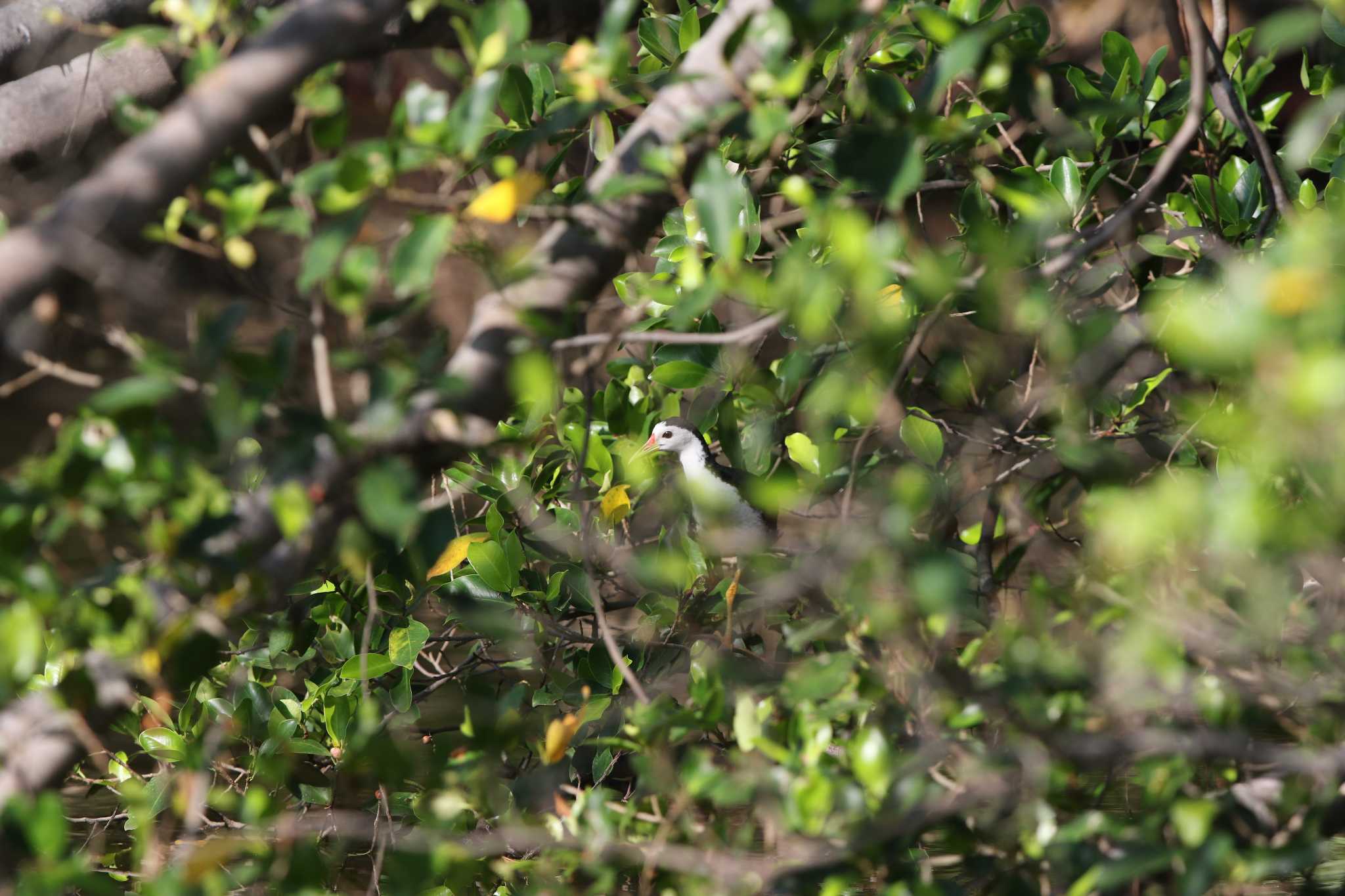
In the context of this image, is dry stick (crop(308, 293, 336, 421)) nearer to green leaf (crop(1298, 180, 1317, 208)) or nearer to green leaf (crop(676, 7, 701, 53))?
green leaf (crop(676, 7, 701, 53))

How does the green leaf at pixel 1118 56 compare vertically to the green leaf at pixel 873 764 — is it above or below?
above

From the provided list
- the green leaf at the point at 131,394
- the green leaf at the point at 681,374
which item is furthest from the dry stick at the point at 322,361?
the green leaf at the point at 681,374

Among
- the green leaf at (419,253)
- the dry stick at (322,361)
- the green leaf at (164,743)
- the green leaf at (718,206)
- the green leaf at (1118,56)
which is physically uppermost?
the green leaf at (419,253)

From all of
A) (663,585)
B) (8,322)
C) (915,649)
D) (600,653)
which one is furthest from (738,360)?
(8,322)

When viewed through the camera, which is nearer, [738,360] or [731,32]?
[731,32]

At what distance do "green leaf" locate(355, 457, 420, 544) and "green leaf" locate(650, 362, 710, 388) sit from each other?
0.94 metres

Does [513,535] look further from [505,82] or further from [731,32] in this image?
[731,32]

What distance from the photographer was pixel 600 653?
2.09 m

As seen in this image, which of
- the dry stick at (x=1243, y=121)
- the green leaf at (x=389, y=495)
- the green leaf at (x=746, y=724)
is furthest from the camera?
the dry stick at (x=1243, y=121)

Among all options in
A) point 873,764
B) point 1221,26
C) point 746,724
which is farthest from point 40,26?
point 873,764

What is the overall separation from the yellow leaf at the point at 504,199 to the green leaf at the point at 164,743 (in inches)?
54.5

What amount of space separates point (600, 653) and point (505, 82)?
3.31ft

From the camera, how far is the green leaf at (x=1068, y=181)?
2102 millimetres

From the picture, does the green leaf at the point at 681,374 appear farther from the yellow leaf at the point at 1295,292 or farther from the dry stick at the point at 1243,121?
the yellow leaf at the point at 1295,292
